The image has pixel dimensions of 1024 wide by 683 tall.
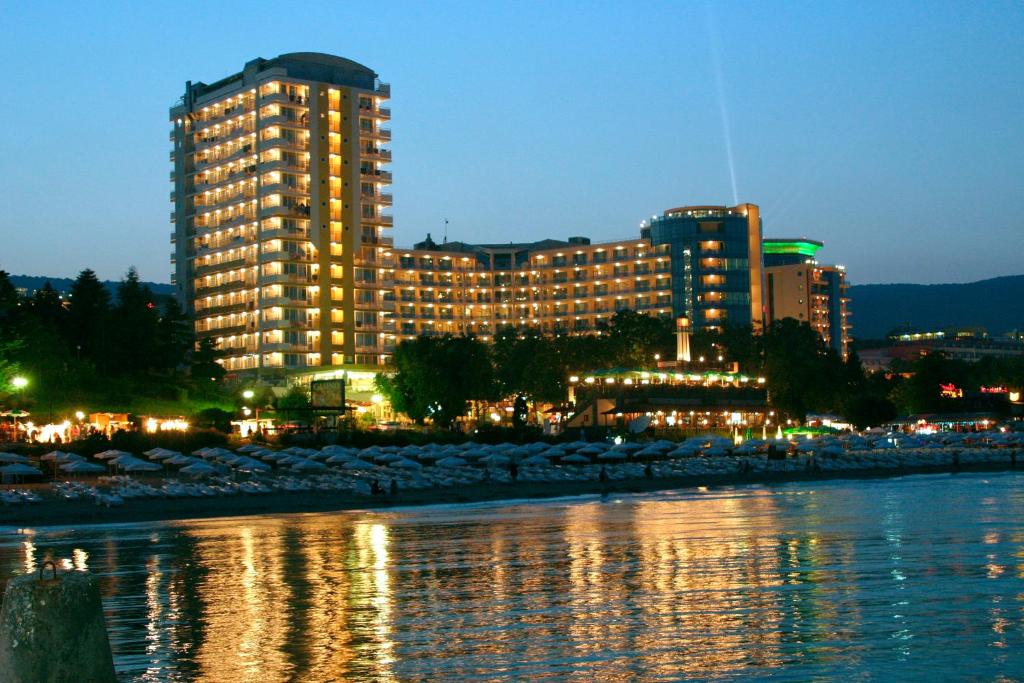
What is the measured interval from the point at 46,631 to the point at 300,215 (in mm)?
148418

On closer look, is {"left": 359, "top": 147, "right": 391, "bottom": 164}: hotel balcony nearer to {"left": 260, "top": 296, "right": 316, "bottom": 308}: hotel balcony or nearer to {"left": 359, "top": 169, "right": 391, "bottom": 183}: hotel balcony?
{"left": 359, "top": 169, "right": 391, "bottom": 183}: hotel balcony

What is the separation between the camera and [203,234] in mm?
166500

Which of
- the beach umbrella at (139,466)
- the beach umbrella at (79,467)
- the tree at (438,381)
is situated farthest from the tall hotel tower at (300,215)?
the beach umbrella at (79,467)

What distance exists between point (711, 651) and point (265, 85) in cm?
14427

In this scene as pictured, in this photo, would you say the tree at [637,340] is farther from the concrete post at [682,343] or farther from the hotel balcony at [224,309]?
the hotel balcony at [224,309]

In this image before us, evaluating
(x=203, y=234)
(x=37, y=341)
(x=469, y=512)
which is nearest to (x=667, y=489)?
A: (x=469, y=512)

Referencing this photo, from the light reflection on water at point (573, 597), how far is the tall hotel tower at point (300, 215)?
105m

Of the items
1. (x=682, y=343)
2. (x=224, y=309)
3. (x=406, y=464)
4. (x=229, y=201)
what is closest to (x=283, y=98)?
(x=229, y=201)

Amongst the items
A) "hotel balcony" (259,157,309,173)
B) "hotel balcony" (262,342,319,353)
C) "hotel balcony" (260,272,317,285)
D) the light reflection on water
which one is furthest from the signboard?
the light reflection on water

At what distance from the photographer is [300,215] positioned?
15262 cm

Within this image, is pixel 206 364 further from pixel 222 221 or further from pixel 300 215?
pixel 222 221

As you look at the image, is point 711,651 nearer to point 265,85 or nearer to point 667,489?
point 667,489

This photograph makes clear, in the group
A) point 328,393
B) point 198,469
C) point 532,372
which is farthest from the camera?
point 532,372

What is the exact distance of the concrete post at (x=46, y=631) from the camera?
6.95 metres
